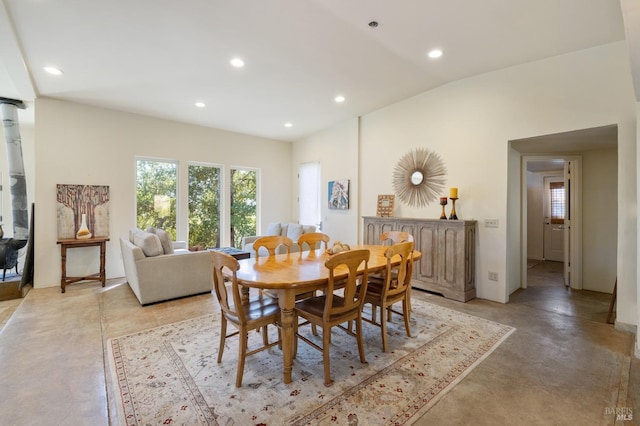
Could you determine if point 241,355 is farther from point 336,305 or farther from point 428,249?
point 428,249

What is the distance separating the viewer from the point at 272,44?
295cm

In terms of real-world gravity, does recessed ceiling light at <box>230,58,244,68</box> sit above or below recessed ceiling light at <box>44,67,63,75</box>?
above

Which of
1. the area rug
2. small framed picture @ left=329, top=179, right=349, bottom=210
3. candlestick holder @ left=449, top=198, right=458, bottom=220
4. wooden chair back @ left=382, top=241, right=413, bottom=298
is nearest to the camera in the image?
the area rug

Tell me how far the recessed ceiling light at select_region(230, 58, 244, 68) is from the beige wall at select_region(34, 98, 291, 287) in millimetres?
2829

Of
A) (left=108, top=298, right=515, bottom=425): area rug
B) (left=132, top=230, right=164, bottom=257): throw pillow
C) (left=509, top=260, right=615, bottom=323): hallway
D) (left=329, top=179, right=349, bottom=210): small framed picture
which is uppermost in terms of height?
(left=329, top=179, right=349, bottom=210): small framed picture

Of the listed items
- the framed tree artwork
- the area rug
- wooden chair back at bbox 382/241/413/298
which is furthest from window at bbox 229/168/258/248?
wooden chair back at bbox 382/241/413/298

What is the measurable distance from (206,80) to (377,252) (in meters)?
3.10

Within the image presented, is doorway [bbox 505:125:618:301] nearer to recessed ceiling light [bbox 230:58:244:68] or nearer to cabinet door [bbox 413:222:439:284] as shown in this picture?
cabinet door [bbox 413:222:439:284]

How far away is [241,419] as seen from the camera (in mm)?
1692

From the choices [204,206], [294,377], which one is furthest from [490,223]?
[204,206]

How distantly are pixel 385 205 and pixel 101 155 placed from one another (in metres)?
4.86

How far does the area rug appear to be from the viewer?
5.69ft

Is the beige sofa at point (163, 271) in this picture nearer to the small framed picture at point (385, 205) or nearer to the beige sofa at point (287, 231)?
the beige sofa at point (287, 231)

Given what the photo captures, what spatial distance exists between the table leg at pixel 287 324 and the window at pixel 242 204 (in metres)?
4.73
